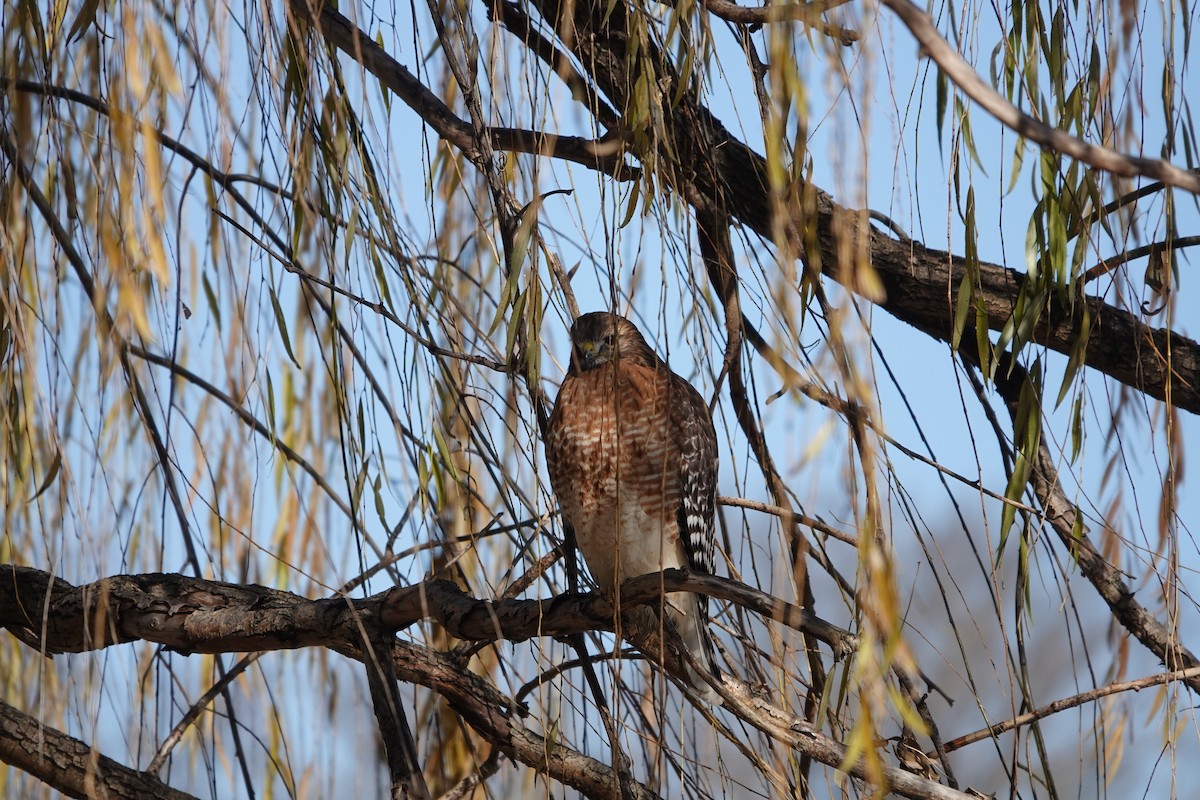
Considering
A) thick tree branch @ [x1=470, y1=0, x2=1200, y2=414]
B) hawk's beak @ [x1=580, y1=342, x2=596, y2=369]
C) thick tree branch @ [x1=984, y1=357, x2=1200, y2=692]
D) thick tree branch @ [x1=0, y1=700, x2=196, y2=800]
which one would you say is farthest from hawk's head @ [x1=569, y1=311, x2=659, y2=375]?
thick tree branch @ [x1=0, y1=700, x2=196, y2=800]

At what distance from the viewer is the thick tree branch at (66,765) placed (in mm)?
2518

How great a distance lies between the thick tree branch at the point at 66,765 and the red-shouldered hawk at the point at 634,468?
1.67 m

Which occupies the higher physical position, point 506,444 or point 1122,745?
point 506,444

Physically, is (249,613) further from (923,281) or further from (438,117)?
(923,281)

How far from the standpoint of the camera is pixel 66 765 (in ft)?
8.26

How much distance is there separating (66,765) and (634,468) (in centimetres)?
191

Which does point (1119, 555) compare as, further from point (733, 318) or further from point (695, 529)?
point (695, 529)

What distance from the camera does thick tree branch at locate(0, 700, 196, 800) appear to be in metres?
2.52

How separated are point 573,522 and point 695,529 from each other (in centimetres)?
40

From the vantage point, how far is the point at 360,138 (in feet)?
7.48

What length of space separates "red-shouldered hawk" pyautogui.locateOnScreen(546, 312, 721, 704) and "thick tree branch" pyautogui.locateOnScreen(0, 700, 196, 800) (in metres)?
1.67

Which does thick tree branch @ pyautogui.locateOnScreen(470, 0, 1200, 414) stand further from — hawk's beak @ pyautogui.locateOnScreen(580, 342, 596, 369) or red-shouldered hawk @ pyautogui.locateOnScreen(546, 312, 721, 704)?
hawk's beak @ pyautogui.locateOnScreen(580, 342, 596, 369)

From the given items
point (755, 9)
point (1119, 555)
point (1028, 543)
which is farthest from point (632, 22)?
point (1119, 555)

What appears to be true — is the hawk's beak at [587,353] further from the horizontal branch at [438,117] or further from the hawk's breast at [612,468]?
the horizontal branch at [438,117]
